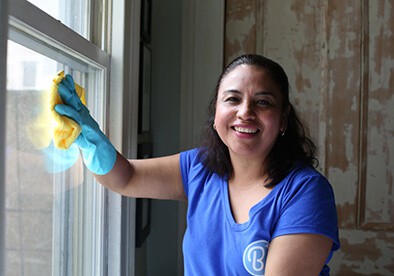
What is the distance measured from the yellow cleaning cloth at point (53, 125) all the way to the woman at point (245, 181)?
15 millimetres

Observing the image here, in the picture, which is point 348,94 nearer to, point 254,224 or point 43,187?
point 254,224

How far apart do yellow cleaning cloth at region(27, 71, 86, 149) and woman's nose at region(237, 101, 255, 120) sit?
0.38 meters

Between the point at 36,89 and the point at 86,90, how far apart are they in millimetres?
311

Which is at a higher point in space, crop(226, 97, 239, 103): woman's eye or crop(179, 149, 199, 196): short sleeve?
crop(226, 97, 239, 103): woman's eye

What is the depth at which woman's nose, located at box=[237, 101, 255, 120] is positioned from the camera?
1020 millimetres

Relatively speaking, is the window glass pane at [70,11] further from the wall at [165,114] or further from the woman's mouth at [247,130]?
the wall at [165,114]

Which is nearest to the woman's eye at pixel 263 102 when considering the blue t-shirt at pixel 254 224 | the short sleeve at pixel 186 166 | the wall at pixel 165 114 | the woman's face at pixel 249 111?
the woman's face at pixel 249 111

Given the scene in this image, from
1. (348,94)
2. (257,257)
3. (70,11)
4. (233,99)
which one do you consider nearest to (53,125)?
(70,11)

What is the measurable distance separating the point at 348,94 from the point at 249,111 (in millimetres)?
837

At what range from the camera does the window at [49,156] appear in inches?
28.1

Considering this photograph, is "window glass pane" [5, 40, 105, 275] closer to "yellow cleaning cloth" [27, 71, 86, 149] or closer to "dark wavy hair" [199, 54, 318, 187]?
"yellow cleaning cloth" [27, 71, 86, 149]

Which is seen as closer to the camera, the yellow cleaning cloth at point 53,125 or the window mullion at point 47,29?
the window mullion at point 47,29

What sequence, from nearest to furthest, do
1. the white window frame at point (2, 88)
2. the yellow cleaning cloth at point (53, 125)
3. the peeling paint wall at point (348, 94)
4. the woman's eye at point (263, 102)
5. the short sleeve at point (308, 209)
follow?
the white window frame at point (2, 88) → the yellow cleaning cloth at point (53, 125) → the short sleeve at point (308, 209) → the woman's eye at point (263, 102) → the peeling paint wall at point (348, 94)

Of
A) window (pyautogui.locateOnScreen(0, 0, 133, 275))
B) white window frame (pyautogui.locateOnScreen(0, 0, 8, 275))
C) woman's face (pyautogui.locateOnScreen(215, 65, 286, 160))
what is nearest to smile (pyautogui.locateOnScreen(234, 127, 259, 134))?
woman's face (pyautogui.locateOnScreen(215, 65, 286, 160))
